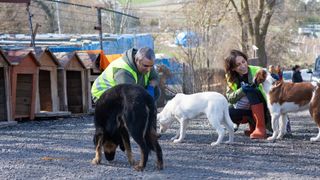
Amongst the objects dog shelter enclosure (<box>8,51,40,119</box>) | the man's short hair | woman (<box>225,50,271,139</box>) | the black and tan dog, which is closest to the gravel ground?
the black and tan dog

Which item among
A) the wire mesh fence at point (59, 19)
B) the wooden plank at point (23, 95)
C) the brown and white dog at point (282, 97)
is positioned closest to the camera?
the brown and white dog at point (282, 97)

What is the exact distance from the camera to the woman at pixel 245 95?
9195 mm

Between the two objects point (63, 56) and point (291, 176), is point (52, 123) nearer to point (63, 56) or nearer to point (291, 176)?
point (63, 56)

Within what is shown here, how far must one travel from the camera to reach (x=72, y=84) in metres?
13.7

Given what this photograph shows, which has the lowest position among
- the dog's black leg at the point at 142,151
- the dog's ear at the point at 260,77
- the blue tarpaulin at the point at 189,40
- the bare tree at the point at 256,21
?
A: the dog's black leg at the point at 142,151

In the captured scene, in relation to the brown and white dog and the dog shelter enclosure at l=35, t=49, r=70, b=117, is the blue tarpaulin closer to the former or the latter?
the dog shelter enclosure at l=35, t=49, r=70, b=117

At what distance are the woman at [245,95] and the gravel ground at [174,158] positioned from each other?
0.32m

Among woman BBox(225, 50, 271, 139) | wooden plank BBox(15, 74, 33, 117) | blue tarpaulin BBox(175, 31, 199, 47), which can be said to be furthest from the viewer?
blue tarpaulin BBox(175, 31, 199, 47)

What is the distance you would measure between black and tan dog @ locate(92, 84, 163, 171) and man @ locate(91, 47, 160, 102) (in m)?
0.55

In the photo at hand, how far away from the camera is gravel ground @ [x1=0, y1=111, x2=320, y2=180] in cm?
624

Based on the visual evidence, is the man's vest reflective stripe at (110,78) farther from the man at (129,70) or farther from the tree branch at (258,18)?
the tree branch at (258,18)

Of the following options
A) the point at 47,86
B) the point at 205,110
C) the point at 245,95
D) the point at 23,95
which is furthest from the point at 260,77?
the point at 47,86

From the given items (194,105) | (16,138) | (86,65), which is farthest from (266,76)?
(86,65)

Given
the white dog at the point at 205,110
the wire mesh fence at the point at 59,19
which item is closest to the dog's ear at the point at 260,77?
the white dog at the point at 205,110
